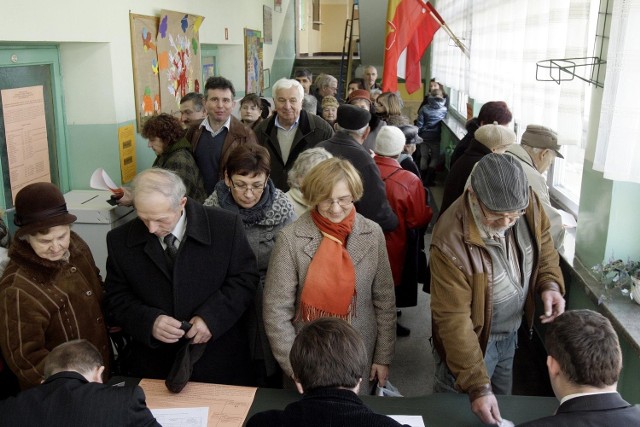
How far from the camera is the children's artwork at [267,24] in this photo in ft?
32.4

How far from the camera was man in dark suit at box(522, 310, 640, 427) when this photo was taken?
58.4 inches

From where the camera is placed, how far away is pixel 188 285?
2.30 metres

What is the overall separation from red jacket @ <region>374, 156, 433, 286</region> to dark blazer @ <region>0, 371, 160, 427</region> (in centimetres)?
226

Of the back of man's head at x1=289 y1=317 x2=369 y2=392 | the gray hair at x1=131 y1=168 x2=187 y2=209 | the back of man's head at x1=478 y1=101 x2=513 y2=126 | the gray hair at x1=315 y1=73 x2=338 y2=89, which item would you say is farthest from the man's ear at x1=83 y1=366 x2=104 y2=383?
the gray hair at x1=315 y1=73 x2=338 y2=89

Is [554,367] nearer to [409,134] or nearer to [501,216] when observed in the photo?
[501,216]

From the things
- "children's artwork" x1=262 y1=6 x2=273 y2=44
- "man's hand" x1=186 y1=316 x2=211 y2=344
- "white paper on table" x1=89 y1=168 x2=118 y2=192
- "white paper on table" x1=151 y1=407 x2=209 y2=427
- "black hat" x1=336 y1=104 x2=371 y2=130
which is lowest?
"white paper on table" x1=151 y1=407 x2=209 y2=427

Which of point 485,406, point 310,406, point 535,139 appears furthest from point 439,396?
point 535,139

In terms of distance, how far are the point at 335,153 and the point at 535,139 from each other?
1133mm

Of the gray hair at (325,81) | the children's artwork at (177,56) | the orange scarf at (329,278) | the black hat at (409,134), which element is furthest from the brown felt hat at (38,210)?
the gray hair at (325,81)

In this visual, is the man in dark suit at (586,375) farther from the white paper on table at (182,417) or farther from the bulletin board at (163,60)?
the bulletin board at (163,60)

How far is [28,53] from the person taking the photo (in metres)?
3.72

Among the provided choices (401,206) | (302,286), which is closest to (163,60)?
(401,206)

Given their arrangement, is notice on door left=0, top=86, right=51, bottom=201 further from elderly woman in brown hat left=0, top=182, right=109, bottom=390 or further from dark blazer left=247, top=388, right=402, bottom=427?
dark blazer left=247, top=388, right=402, bottom=427

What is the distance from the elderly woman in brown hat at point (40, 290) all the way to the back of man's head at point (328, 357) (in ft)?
3.69
